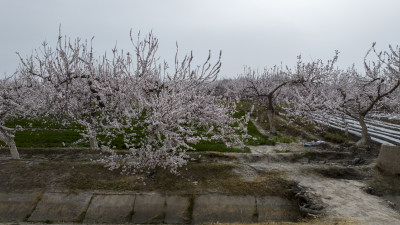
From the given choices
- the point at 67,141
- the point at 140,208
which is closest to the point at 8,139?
the point at 67,141

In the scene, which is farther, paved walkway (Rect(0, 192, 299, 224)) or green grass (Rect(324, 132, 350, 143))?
green grass (Rect(324, 132, 350, 143))

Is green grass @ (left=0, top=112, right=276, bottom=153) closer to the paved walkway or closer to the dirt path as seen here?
the dirt path

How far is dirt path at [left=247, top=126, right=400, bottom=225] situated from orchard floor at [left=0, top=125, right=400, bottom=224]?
25mm

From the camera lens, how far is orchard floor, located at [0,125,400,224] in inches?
353

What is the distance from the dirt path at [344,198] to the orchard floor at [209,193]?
0.08ft

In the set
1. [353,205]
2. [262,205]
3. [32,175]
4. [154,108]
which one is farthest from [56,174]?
[353,205]

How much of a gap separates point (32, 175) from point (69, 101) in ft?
11.3

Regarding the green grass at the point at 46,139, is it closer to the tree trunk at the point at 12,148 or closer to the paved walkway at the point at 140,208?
the tree trunk at the point at 12,148

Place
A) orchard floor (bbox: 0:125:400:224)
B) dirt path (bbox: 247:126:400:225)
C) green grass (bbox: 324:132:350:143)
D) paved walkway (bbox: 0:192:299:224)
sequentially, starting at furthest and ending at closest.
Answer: green grass (bbox: 324:132:350:143), paved walkway (bbox: 0:192:299:224), orchard floor (bbox: 0:125:400:224), dirt path (bbox: 247:126:400:225)

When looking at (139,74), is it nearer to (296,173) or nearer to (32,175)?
(32,175)

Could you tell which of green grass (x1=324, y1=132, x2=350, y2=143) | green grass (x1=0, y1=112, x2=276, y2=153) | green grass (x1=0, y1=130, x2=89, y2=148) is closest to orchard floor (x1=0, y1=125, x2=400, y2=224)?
green grass (x1=0, y1=112, x2=276, y2=153)

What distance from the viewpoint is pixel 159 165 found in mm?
10844

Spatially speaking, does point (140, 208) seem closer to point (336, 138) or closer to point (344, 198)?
point (344, 198)

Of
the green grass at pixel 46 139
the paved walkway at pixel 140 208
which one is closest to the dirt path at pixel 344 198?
the paved walkway at pixel 140 208
